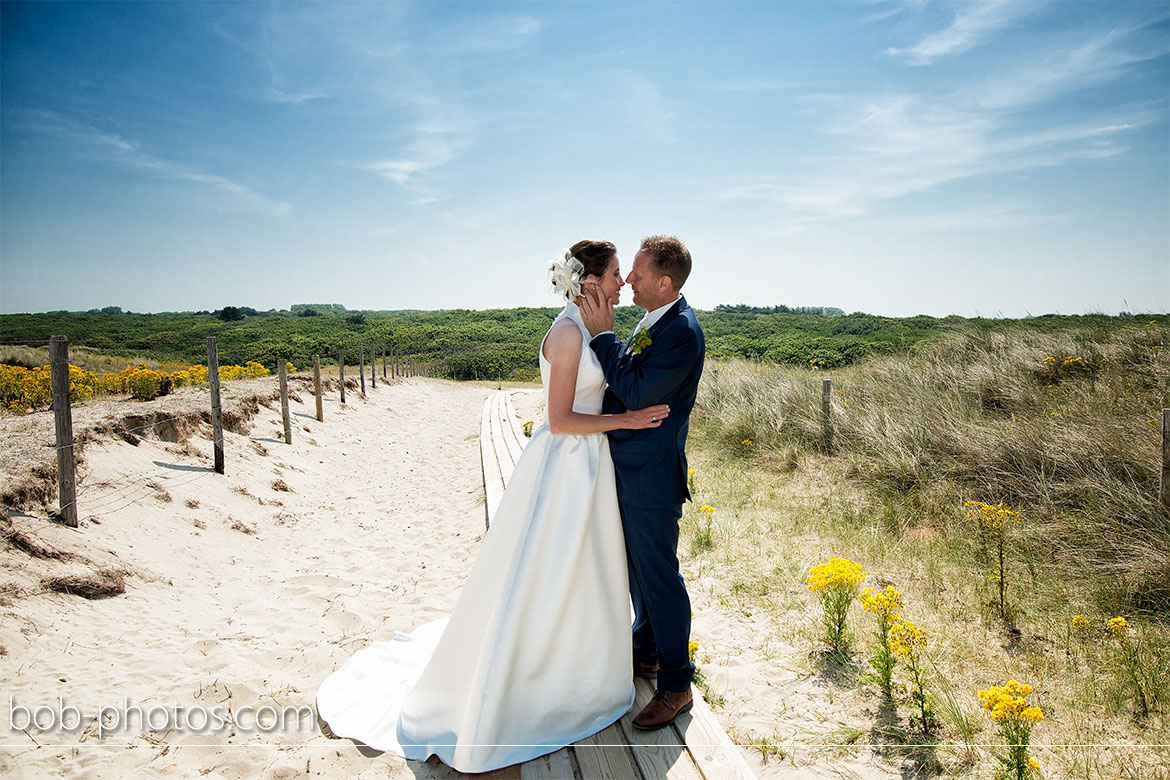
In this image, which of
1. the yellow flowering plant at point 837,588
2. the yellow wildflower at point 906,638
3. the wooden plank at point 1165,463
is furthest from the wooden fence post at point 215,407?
the wooden plank at point 1165,463

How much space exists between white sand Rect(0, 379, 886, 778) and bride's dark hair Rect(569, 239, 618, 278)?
6.94 ft

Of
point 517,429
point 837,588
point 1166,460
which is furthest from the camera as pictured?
point 517,429

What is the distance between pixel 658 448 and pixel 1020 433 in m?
5.29

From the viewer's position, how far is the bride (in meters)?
2.40

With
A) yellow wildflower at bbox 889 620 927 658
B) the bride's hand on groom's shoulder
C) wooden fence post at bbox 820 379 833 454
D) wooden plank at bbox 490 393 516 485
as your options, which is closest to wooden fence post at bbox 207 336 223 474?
wooden plank at bbox 490 393 516 485

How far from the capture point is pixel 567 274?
8.19ft

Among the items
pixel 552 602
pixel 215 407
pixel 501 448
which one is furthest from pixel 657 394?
pixel 215 407

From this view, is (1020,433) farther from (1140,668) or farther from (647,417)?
(647,417)

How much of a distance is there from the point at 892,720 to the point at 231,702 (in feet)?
10.9

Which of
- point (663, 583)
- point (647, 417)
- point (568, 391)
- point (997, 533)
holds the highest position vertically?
point (568, 391)

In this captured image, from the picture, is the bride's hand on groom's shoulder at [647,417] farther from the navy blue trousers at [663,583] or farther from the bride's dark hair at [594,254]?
the bride's dark hair at [594,254]

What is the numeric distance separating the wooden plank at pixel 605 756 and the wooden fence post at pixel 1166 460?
4452mm

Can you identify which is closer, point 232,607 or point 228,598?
point 232,607

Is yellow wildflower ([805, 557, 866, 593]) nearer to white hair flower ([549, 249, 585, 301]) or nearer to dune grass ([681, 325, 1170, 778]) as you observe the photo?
dune grass ([681, 325, 1170, 778])
